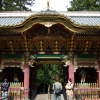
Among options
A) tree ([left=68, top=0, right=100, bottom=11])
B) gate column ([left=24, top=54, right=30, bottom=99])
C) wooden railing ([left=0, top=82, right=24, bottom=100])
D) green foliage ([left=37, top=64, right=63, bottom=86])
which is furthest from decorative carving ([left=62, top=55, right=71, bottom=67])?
green foliage ([left=37, top=64, right=63, bottom=86])

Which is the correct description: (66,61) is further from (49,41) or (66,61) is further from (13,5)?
(13,5)

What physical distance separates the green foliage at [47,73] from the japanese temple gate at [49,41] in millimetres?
19740

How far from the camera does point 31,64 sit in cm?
1191

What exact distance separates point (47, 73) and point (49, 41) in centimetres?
2400

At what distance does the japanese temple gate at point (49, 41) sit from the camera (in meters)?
10.7

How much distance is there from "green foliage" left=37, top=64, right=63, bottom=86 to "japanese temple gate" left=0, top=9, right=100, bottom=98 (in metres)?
19.7

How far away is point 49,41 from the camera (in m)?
11.5

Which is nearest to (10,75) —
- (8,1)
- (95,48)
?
(95,48)

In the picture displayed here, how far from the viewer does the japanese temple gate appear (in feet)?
35.1

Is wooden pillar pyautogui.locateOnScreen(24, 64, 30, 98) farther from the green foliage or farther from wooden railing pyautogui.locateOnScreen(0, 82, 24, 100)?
the green foliage

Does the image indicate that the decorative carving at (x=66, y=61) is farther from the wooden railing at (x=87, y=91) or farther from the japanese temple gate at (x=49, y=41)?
the wooden railing at (x=87, y=91)

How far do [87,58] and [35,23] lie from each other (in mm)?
3936

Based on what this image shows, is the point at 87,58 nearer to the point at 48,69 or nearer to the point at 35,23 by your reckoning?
the point at 35,23

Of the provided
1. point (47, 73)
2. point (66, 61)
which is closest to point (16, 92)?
point (66, 61)
